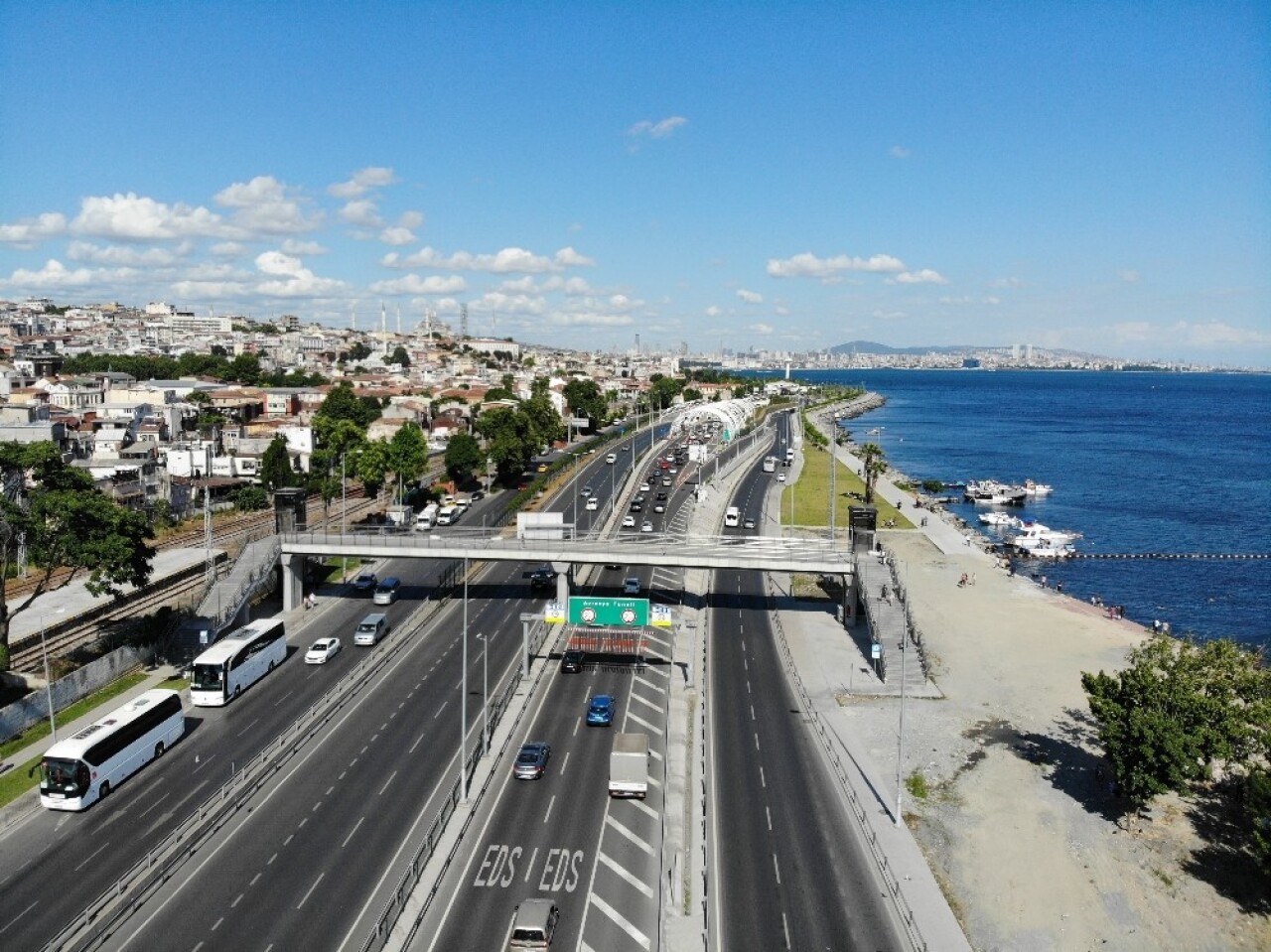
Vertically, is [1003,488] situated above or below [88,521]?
below

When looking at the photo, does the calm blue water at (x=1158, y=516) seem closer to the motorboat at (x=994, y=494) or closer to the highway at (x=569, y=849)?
the motorboat at (x=994, y=494)

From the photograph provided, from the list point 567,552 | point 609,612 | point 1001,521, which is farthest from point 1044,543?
point 609,612

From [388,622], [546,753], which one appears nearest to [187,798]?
[546,753]

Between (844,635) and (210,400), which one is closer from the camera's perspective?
(844,635)

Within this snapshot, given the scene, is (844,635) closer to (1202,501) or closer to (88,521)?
(88,521)

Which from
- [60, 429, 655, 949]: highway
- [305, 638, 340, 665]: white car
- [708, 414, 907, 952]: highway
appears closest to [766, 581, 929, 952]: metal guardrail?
[708, 414, 907, 952]: highway

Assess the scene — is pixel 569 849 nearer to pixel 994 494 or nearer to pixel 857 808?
pixel 857 808

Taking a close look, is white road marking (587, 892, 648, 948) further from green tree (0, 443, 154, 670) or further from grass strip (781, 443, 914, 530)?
grass strip (781, 443, 914, 530)
